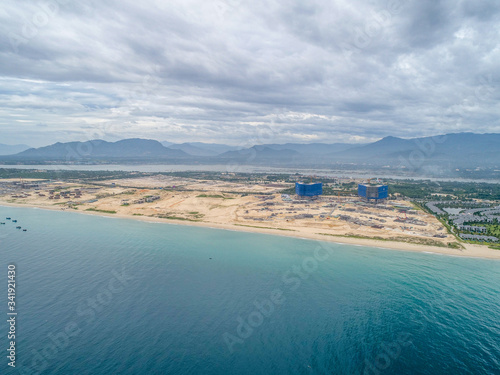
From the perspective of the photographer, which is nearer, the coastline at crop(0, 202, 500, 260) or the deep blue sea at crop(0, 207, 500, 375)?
the deep blue sea at crop(0, 207, 500, 375)

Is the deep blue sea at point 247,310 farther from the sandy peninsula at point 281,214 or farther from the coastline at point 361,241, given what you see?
the sandy peninsula at point 281,214

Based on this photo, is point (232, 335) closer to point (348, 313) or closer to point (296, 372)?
point (296, 372)

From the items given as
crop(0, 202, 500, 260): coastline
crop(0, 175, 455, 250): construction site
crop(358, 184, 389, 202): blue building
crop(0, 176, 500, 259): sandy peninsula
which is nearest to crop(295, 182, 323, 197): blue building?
crop(0, 175, 455, 250): construction site

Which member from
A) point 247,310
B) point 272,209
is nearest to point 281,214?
point 272,209

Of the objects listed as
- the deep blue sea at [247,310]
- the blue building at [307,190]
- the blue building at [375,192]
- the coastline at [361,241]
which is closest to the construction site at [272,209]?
the blue building at [307,190]

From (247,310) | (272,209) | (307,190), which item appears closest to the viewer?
(247,310)

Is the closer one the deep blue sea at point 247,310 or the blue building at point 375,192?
the deep blue sea at point 247,310

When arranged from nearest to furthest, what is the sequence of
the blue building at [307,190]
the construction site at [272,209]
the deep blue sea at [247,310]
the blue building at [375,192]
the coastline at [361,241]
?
1. the deep blue sea at [247,310]
2. the coastline at [361,241]
3. the construction site at [272,209]
4. the blue building at [375,192]
5. the blue building at [307,190]

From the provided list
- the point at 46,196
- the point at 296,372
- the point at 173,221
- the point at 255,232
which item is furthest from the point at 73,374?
the point at 46,196

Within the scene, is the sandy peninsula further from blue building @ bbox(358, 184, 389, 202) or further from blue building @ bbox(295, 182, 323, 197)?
blue building @ bbox(295, 182, 323, 197)

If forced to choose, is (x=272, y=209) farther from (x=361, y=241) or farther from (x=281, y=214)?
(x=361, y=241)
